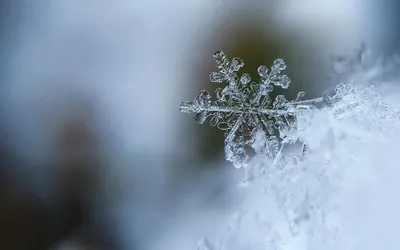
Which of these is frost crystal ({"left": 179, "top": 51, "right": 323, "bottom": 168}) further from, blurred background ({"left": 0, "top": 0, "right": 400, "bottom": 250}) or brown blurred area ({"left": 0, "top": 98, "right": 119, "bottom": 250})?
brown blurred area ({"left": 0, "top": 98, "right": 119, "bottom": 250})

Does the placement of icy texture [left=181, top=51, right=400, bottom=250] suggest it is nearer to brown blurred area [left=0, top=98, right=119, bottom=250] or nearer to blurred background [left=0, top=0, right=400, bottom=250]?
blurred background [left=0, top=0, right=400, bottom=250]

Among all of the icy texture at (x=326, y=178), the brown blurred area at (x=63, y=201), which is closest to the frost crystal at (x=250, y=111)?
the icy texture at (x=326, y=178)

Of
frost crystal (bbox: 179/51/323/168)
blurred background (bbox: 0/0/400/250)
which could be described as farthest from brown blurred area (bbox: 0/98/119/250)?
frost crystal (bbox: 179/51/323/168)

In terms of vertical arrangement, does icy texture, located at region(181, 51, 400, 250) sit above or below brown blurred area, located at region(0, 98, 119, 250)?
above

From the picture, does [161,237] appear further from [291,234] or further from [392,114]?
[392,114]

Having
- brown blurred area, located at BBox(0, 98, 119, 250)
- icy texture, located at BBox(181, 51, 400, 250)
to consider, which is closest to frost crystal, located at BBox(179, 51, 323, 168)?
icy texture, located at BBox(181, 51, 400, 250)
